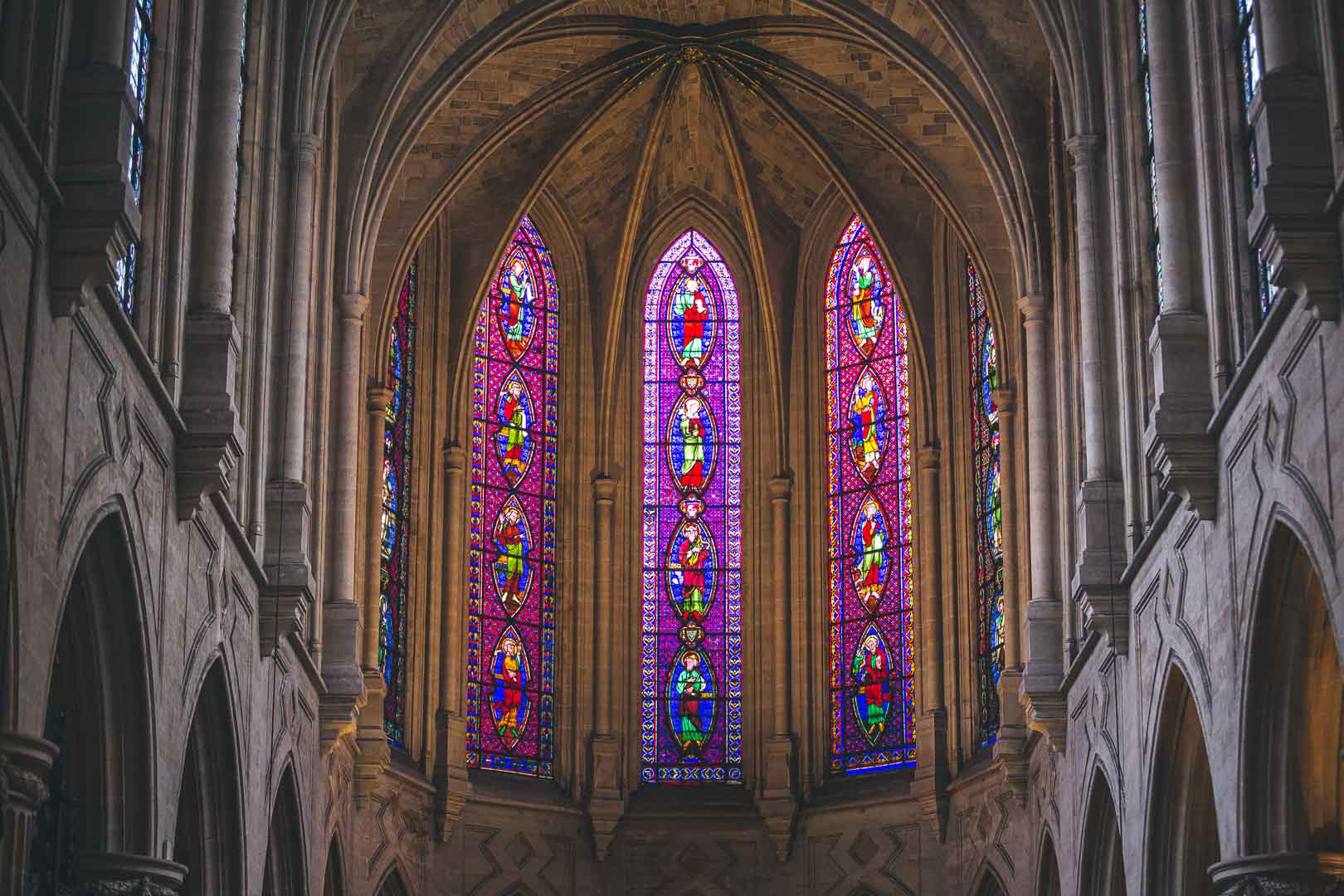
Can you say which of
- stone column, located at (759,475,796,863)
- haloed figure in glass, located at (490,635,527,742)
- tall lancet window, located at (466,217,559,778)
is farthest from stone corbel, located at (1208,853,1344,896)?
haloed figure in glass, located at (490,635,527,742)

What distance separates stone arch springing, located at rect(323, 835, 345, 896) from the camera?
2520 centimetres

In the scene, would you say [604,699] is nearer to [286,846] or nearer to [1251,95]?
[286,846]

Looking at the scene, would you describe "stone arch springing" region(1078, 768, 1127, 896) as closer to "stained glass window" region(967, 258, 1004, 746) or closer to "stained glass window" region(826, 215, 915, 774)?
"stained glass window" region(967, 258, 1004, 746)

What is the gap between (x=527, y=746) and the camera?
30.2 meters

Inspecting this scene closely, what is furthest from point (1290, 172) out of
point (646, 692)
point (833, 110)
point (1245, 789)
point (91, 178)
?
point (646, 692)

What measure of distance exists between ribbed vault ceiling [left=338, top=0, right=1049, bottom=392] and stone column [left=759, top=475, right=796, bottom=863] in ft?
9.10

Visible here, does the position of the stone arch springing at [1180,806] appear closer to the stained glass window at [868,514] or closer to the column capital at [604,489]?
the stained glass window at [868,514]

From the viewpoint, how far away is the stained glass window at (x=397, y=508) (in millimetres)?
28562

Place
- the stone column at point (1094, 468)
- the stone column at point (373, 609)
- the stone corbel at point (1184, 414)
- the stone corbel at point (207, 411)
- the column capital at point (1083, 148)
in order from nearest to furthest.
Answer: the stone corbel at point (207, 411) < the stone corbel at point (1184, 414) < the stone column at point (1094, 468) < the column capital at point (1083, 148) < the stone column at point (373, 609)

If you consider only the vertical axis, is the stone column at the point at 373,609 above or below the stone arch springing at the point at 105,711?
above

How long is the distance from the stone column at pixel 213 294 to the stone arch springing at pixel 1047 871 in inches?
381

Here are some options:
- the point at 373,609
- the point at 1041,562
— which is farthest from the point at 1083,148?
the point at 373,609

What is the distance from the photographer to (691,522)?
104 feet

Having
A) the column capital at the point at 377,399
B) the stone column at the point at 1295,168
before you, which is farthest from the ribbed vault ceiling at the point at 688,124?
the stone column at the point at 1295,168
